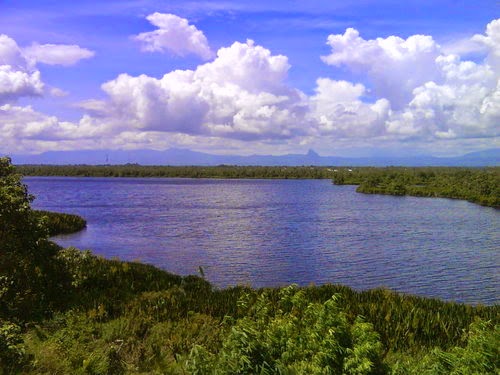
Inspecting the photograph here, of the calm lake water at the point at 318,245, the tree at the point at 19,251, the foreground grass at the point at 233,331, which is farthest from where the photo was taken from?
the calm lake water at the point at 318,245

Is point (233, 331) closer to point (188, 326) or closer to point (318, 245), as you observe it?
point (188, 326)

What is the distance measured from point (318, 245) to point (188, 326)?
2388 centimetres

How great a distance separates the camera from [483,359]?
291 inches

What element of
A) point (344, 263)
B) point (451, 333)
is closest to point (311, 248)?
point (344, 263)

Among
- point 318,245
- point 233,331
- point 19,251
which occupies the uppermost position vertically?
point 19,251

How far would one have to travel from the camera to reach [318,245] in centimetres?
3631

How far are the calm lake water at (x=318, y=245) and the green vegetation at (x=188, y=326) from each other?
26.3 ft

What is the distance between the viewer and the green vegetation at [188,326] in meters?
7.53

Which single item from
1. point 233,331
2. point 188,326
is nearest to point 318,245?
point 188,326

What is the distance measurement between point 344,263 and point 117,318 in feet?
61.1

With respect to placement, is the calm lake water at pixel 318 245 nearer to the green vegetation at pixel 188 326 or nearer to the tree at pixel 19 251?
the green vegetation at pixel 188 326

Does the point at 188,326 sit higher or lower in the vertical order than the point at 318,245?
higher

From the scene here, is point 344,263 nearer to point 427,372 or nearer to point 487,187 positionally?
point 427,372

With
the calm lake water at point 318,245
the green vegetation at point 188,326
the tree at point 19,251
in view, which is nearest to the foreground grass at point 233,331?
the green vegetation at point 188,326
